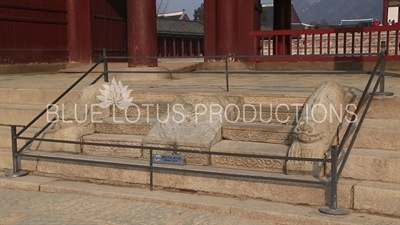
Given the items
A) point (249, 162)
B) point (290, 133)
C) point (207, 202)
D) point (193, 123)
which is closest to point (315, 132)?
point (290, 133)

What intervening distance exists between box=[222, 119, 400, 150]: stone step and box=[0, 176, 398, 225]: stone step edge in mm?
876

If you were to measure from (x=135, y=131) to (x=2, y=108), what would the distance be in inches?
93.8

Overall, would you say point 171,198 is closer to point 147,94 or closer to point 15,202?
point 15,202

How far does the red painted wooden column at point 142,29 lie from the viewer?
904 centimetres

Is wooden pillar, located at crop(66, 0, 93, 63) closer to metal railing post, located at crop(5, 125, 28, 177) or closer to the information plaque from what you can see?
metal railing post, located at crop(5, 125, 28, 177)

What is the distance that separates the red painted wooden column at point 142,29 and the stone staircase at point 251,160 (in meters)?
2.59

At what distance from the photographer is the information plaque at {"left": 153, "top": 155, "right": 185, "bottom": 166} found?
5148mm

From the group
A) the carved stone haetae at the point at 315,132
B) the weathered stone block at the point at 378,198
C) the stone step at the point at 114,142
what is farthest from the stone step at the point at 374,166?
the stone step at the point at 114,142

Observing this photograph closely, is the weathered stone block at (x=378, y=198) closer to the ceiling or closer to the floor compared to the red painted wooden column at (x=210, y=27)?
closer to the floor

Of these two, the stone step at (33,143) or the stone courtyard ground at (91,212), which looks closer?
the stone courtyard ground at (91,212)

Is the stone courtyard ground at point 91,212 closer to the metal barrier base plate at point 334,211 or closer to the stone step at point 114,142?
the metal barrier base plate at point 334,211

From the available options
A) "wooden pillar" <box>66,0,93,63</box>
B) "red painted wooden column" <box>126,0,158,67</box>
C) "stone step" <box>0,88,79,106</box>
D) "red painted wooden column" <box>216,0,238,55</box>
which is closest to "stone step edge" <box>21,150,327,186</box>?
"stone step" <box>0,88,79,106</box>

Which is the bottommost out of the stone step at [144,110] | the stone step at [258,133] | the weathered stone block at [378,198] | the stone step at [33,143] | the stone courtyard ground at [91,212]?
the stone courtyard ground at [91,212]

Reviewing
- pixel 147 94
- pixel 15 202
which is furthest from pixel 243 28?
pixel 15 202
